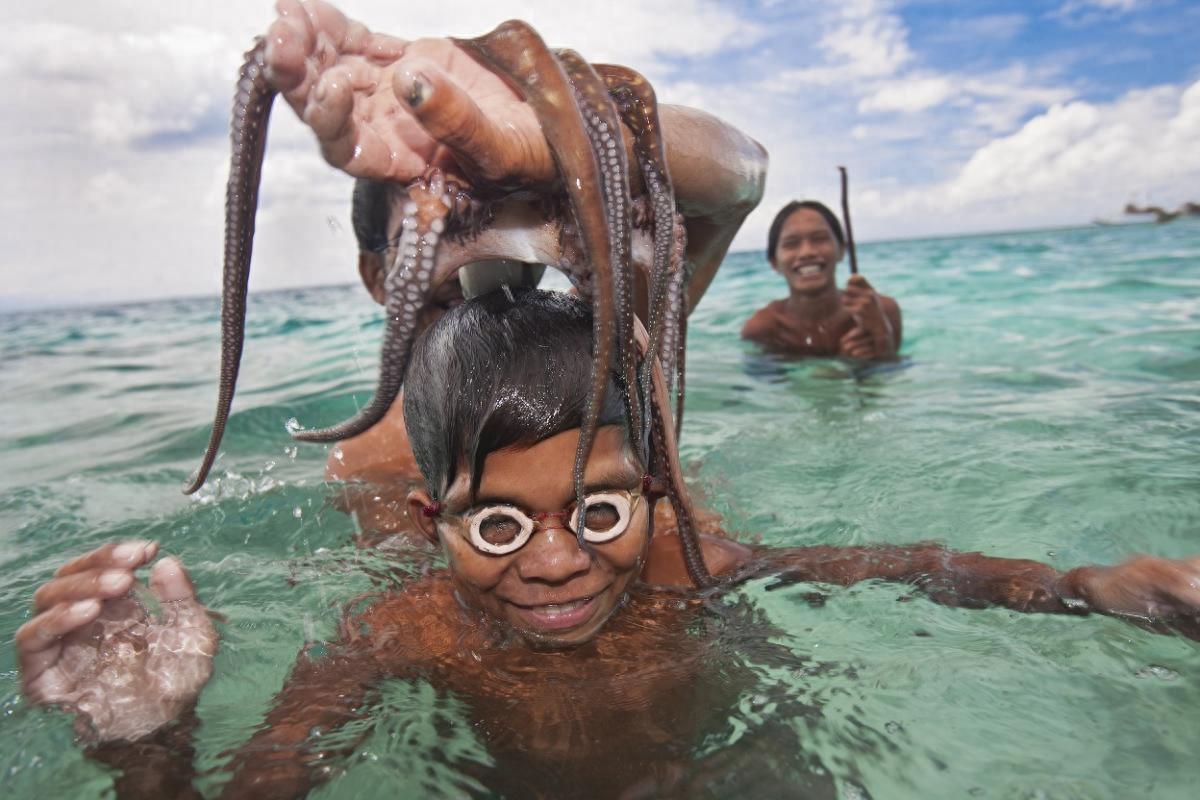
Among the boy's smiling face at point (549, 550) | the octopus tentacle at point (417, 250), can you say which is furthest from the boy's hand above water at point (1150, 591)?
the octopus tentacle at point (417, 250)

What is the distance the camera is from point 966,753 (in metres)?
2.03

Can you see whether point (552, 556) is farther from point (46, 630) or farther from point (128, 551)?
point (46, 630)

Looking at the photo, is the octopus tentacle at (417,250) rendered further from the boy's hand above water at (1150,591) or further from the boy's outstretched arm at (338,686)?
the boy's hand above water at (1150,591)

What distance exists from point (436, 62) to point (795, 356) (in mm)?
7854

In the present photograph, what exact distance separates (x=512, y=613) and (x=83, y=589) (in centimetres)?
103

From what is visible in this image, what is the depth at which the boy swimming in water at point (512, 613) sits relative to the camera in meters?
1.99

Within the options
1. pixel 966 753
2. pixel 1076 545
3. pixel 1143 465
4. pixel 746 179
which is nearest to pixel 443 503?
pixel 746 179

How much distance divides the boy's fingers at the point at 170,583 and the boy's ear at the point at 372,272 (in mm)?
1756

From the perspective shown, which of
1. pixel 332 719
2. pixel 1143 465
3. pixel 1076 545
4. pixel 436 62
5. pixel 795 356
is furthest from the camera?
pixel 795 356

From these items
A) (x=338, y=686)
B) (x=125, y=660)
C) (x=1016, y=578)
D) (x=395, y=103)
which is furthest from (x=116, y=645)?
(x=1016, y=578)

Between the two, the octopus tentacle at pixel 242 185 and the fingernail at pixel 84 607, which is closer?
the octopus tentacle at pixel 242 185

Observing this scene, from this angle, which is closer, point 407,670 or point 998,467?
point 407,670

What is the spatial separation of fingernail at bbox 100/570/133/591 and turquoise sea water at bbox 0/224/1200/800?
18.9 inches

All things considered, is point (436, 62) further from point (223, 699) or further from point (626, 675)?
point (223, 699)
